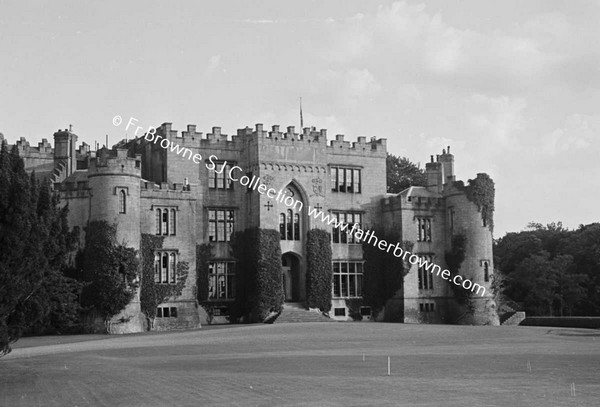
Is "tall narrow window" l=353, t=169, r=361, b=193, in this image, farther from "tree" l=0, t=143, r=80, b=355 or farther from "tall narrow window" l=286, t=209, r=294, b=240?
→ "tree" l=0, t=143, r=80, b=355

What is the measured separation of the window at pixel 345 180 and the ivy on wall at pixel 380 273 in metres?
3.71

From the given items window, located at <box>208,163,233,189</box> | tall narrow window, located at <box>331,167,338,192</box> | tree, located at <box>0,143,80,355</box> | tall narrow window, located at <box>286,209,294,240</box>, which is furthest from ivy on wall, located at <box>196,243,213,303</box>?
tree, located at <box>0,143,80,355</box>

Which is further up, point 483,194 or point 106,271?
point 483,194

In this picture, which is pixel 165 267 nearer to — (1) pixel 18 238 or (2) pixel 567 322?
(2) pixel 567 322

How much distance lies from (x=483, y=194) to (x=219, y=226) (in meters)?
17.0

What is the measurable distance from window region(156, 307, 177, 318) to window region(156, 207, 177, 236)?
4183 millimetres

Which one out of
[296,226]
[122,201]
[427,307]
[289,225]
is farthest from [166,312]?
[427,307]

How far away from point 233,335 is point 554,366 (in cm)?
1829

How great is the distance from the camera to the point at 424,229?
56719 millimetres

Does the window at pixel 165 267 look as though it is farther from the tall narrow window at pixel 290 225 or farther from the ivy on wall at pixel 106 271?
the tall narrow window at pixel 290 225

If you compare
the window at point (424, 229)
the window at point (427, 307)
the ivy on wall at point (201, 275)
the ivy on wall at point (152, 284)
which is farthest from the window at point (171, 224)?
the window at point (427, 307)

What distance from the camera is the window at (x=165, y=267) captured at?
48625mm

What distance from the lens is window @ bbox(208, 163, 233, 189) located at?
172 ft

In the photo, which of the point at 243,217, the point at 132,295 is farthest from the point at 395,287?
the point at 132,295
